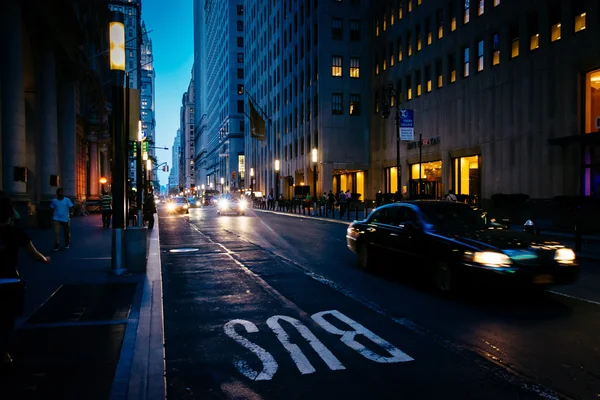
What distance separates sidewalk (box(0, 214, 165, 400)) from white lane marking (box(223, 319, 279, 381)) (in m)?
0.82

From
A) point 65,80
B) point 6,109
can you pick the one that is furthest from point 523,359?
point 65,80

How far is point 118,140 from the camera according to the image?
34.3ft

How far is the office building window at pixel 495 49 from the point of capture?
→ 31406 mm

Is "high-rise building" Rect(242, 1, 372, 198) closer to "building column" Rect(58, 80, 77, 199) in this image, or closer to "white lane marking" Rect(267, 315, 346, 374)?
"building column" Rect(58, 80, 77, 199)

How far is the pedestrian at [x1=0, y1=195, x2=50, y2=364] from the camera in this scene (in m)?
4.63

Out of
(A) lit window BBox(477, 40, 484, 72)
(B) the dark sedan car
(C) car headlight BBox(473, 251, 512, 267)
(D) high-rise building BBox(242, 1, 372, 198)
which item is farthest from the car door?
(D) high-rise building BBox(242, 1, 372, 198)

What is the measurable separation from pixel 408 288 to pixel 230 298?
128 inches

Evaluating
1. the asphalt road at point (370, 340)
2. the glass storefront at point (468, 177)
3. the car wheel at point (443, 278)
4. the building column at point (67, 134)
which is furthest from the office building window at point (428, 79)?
the car wheel at point (443, 278)

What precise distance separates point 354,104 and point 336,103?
1.88 m

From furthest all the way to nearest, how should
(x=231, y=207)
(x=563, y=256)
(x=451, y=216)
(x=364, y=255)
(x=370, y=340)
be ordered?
(x=231, y=207), (x=364, y=255), (x=451, y=216), (x=563, y=256), (x=370, y=340)

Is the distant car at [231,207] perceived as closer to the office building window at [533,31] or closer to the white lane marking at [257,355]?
the office building window at [533,31]

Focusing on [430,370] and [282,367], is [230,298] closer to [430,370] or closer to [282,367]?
[282,367]

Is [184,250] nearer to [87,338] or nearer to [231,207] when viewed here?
[87,338]

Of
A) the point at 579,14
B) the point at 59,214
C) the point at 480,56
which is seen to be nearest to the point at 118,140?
the point at 59,214
